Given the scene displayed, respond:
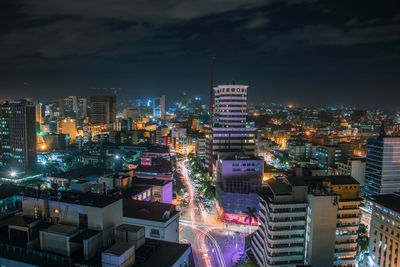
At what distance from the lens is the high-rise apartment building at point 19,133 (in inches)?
2334

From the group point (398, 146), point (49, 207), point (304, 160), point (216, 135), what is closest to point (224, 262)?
point (49, 207)

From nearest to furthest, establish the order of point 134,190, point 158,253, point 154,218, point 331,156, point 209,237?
point 158,253, point 154,218, point 134,190, point 209,237, point 331,156

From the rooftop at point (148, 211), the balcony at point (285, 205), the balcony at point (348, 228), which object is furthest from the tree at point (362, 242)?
the rooftop at point (148, 211)

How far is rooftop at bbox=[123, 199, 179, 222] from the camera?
23.2 meters

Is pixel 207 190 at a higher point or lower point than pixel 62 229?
lower

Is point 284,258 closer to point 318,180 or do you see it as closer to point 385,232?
point 318,180

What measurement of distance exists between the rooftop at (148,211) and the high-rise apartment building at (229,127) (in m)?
29.6

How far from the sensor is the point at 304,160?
7294cm

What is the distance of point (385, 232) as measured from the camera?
92.7ft

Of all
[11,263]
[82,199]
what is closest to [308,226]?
[82,199]

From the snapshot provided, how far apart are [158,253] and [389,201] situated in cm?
2680

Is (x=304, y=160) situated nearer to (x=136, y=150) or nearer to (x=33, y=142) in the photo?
(x=136, y=150)

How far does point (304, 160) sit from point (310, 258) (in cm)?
5056

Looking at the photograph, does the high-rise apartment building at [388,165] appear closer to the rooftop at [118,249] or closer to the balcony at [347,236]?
the balcony at [347,236]
